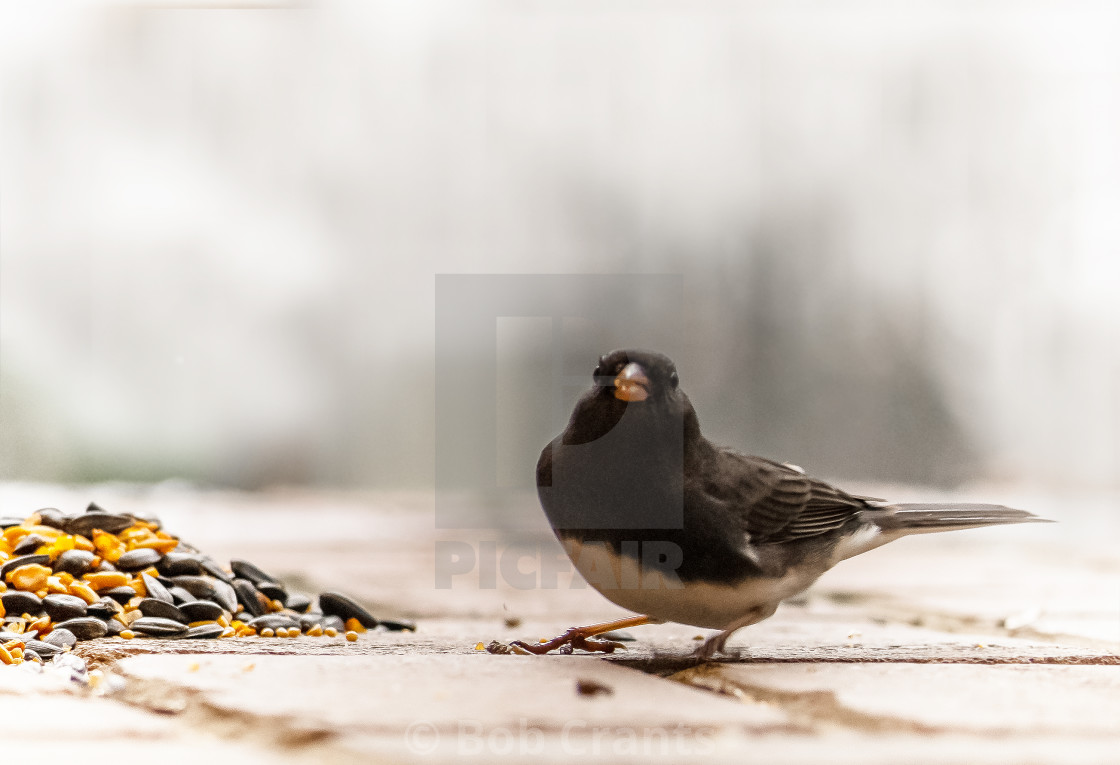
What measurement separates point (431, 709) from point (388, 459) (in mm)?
1043

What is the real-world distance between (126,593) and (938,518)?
4.33 ft

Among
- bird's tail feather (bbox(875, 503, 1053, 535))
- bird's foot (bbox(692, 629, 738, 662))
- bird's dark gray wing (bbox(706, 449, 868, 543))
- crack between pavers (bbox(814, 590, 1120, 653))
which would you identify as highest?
bird's dark gray wing (bbox(706, 449, 868, 543))

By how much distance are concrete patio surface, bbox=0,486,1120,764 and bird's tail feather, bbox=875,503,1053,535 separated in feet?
0.60

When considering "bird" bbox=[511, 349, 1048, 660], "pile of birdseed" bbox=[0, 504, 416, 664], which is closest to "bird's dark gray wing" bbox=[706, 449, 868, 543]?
"bird" bbox=[511, 349, 1048, 660]

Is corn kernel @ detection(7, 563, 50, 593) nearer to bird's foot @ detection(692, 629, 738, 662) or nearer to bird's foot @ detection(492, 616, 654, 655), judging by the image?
bird's foot @ detection(492, 616, 654, 655)

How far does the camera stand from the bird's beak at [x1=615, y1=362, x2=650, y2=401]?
3.66 ft

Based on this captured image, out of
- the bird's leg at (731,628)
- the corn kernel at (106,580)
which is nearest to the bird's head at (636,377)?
the bird's leg at (731,628)

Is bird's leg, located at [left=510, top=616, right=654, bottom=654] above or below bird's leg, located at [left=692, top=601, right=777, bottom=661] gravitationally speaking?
below

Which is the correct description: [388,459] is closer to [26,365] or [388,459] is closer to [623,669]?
[26,365]

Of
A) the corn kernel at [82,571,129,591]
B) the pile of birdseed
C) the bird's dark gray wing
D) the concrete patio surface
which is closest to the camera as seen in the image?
the concrete patio surface

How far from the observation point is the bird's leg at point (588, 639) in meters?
1.29

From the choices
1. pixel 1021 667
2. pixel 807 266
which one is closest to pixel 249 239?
pixel 807 266

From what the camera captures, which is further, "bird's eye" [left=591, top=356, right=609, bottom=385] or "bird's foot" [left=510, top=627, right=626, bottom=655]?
"bird's foot" [left=510, top=627, right=626, bottom=655]

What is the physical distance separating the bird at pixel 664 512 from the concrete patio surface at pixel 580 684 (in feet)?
0.32
